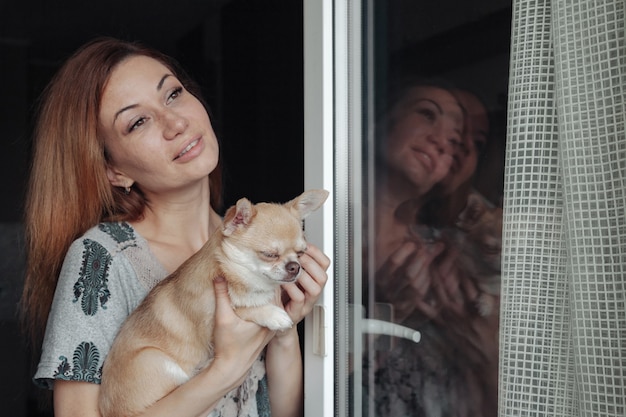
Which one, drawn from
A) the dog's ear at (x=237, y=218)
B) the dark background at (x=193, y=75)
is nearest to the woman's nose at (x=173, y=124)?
the dog's ear at (x=237, y=218)

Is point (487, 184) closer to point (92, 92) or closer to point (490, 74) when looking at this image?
point (490, 74)

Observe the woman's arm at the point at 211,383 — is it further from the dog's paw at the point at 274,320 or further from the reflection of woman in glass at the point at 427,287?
the reflection of woman in glass at the point at 427,287

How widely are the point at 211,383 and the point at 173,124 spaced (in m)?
0.56

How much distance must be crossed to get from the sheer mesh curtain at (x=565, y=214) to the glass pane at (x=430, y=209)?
0.25 ft

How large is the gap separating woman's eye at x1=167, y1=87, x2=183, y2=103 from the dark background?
455mm

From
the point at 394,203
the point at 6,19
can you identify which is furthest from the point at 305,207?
the point at 6,19

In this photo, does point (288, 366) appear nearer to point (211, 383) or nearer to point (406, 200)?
point (211, 383)

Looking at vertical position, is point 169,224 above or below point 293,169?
below

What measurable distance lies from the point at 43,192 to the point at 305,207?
0.64 meters

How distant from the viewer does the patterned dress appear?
127 centimetres

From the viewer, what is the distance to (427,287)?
1.15 m

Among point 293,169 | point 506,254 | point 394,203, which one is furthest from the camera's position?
point 293,169

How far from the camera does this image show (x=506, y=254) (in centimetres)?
92

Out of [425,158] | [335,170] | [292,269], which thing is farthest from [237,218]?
[425,158]
